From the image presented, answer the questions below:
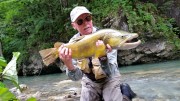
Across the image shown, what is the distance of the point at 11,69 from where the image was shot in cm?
79

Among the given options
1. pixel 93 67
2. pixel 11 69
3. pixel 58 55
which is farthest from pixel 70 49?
pixel 11 69

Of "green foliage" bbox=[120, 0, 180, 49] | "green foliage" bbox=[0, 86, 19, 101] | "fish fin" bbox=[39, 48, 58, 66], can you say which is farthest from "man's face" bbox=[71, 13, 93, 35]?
"green foliage" bbox=[120, 0, 180, 49]

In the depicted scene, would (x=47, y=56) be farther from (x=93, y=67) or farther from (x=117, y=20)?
(x=117, y=20)

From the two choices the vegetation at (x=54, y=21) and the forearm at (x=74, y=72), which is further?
the vegetation at (x=54, y=21)

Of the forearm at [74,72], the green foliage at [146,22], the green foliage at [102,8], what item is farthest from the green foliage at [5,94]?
→ the green foliage at [102,8]

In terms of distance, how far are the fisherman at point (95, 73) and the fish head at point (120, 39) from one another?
0.61m

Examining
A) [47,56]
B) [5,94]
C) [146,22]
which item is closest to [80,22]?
[47,56]

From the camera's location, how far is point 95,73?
11.9 ft

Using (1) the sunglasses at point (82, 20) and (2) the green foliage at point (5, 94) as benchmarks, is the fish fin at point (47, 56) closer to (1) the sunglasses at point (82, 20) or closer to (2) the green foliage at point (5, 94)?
(1) the sunglasses at point (82, 20)

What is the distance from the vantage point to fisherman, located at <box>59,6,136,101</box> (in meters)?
3.31

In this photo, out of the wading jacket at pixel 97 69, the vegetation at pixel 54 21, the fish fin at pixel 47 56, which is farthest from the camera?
the vegetation at pixel 54 21

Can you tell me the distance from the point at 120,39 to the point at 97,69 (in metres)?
1.06

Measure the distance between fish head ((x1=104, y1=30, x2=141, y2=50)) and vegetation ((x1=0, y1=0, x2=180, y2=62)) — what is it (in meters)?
13.7

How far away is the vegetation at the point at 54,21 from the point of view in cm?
1684
